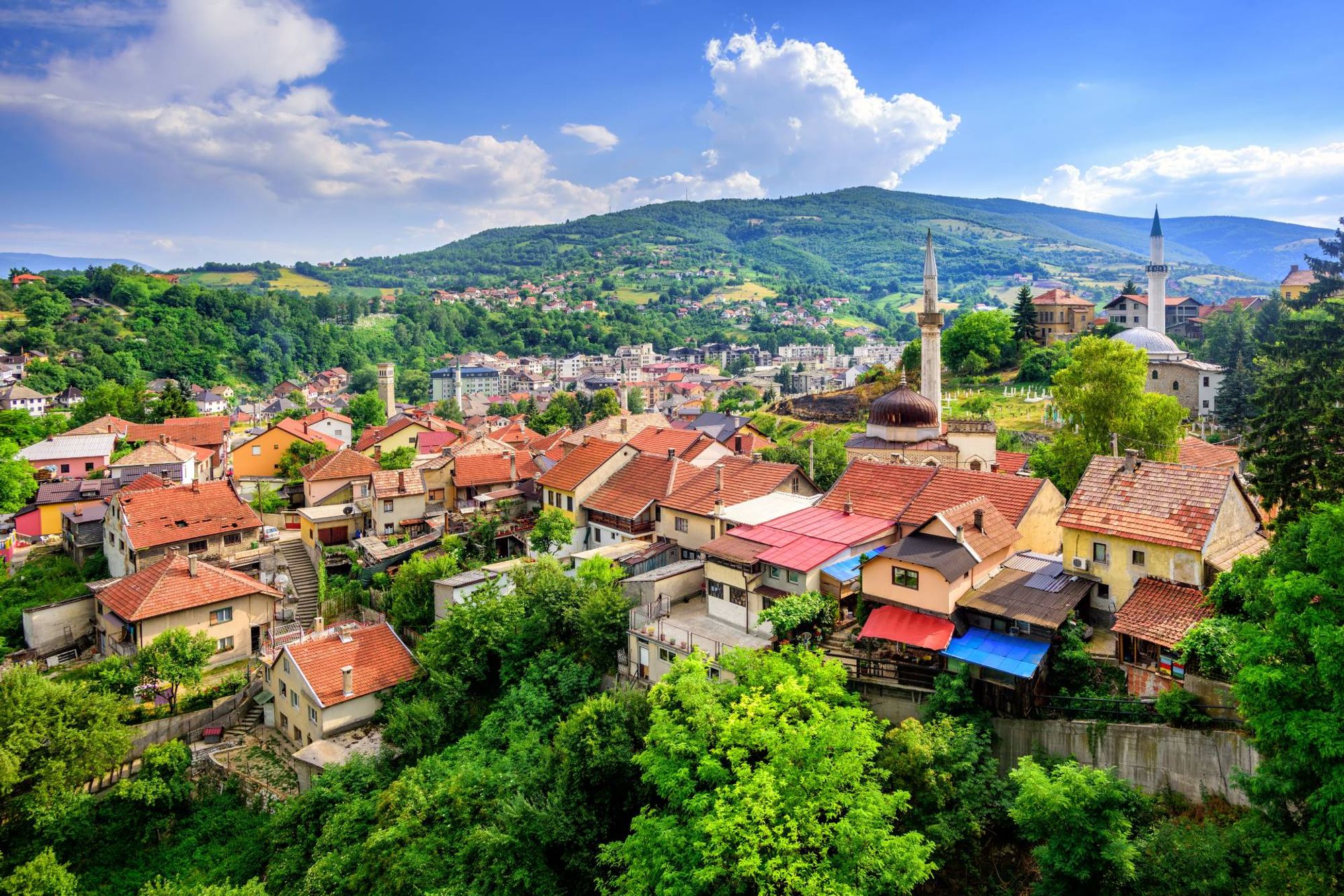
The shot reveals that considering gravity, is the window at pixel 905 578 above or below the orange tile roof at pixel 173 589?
above

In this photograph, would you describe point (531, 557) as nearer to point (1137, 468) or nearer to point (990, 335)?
point (1137, 468)

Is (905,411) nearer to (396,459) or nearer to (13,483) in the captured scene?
(396,459)

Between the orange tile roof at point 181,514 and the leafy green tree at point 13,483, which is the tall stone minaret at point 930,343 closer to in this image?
the orange tile roof at point 181,514

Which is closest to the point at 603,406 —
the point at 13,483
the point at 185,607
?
the point at 13,483

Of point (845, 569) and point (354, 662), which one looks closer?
point (845, 569)

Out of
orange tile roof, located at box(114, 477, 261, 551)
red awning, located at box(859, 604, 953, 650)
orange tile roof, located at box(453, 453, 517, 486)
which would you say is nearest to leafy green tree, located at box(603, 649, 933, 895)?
red awning, located at box(859, 604, 953, 650)

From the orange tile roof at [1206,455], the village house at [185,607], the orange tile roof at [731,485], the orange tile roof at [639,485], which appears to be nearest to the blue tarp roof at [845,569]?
the orange tile roof at [731,485]
